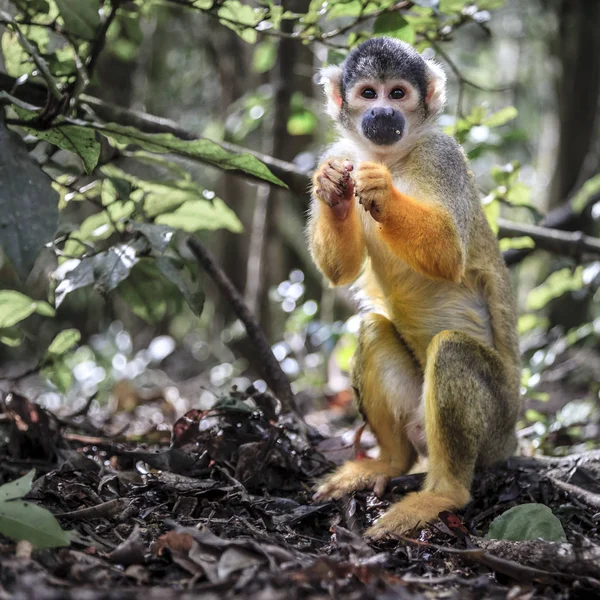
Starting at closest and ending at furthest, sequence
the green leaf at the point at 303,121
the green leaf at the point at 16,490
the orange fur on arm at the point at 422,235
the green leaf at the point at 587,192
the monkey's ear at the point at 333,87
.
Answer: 1. the green leaf at the point at 16,490
2. the orange fur on arm at the point at 422,235
3. the monkey's ear at the point at 333,87
4. the green leaf at the point at 587,192
5. the green leaf at the point at 303,121

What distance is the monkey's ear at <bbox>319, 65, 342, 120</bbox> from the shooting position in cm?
381

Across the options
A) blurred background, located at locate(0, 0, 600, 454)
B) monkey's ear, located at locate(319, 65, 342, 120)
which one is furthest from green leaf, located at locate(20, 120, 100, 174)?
monkey's ear, located at locate(319, 65, 342, 120)

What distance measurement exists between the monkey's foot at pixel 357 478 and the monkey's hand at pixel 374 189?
1.24m

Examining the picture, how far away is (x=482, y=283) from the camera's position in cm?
374

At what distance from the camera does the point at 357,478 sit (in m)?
3.41

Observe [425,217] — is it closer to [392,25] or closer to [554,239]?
[392,25]

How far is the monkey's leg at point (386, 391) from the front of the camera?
3574 mm

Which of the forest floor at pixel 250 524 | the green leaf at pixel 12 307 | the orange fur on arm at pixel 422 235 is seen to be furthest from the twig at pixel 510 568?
the green leaf at pixel 12 307

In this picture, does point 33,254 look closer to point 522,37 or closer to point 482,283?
point 482,283

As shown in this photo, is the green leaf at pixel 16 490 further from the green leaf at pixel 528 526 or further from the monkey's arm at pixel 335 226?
the monkey's arm at pixel 335 226

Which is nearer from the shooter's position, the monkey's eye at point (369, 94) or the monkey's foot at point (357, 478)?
the monkey's foot at point (357, 478)

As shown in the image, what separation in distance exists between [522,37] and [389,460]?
7.97m

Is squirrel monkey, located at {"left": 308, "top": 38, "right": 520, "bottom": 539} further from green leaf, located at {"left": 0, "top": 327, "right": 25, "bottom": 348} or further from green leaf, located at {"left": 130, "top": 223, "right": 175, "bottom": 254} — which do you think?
green leaf, located at {"left": 0, "top": 327, "right": 25, "bottom": 348}

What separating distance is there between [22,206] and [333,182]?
148cm
